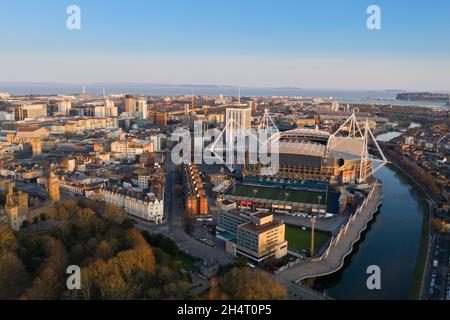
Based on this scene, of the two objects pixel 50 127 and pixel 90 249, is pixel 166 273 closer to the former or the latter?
pixel 90 249

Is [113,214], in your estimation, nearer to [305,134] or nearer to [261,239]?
[261,239]

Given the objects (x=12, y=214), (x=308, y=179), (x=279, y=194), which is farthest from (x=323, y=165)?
(x=12, y=214)

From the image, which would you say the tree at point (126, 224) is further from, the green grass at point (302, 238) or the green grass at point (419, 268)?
the green grass at point (419, 268)

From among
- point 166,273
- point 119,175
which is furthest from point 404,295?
point 119,175

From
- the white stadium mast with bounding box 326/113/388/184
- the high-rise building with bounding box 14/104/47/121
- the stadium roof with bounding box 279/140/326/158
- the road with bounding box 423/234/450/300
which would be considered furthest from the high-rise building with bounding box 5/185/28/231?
the high-rise building with bounding box 14/104/47/121

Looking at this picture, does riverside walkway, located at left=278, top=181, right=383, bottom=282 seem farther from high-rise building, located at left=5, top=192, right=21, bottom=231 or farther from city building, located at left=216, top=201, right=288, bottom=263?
high-rise building, located at left=5, top=192, right=21, bottom=231
